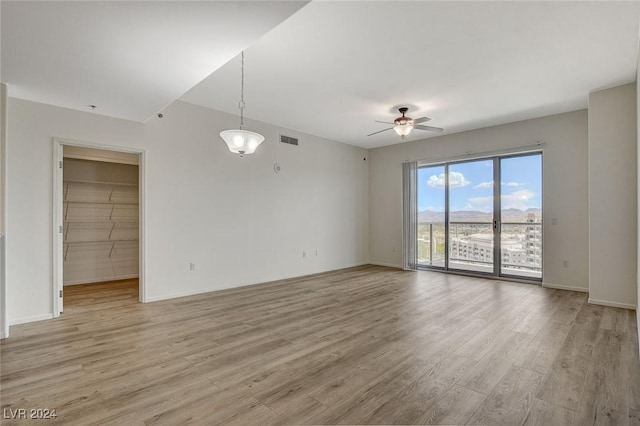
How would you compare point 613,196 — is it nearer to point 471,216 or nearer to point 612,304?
point 612,304

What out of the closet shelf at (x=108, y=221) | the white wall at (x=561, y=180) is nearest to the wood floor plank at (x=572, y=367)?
the white wall at (x=561, y=180)

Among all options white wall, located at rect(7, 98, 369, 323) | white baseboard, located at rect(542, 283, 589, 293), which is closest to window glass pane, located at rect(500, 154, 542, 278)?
white baseboard, located at rect(542, 283, 589, 293)

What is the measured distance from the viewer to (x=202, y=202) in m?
5.00

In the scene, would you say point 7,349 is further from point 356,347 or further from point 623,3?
point 623,3

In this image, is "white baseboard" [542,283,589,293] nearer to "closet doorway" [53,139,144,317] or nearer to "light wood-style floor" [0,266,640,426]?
"light wood-style floor" [0,266,640,426]

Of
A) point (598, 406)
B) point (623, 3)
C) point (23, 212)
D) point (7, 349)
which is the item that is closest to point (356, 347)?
point (598, 406)

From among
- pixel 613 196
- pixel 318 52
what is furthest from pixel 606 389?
pixel 318 52

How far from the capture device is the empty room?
2158 mm

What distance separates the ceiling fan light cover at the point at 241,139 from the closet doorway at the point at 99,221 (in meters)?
3.04

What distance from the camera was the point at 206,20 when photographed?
7.05 ft

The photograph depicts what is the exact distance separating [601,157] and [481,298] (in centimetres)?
267

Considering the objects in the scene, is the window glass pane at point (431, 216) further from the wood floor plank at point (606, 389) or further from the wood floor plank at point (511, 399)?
the wood floor plank at point (511, 399)

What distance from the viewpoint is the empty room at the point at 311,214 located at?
7.08 ft

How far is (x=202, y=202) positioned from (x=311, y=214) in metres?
2.49
